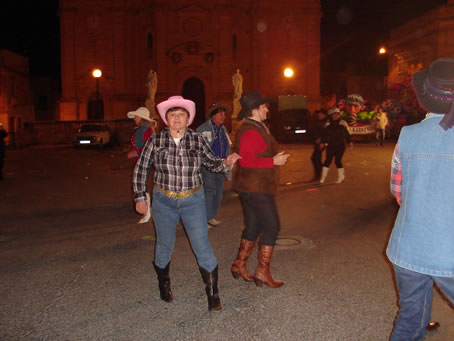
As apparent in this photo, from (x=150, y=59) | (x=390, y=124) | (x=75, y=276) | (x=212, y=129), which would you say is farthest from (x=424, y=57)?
(x=75, y=276)

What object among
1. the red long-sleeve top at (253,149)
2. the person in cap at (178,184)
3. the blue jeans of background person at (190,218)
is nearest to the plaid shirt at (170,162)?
the person in cap at (178,184)

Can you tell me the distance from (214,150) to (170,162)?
340 cm

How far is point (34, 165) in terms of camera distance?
63.0 feet

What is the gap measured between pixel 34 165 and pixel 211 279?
660 inches

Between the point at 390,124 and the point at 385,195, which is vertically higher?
the point at 390,124

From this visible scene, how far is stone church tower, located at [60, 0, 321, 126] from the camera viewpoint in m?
42.5

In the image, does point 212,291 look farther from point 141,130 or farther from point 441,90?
point 141,130

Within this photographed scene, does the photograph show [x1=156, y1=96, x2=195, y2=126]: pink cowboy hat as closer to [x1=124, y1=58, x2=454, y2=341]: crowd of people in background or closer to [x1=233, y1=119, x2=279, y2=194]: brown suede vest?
[x1=124, y1=58, x2=454, y2=341]: crowd of people in background

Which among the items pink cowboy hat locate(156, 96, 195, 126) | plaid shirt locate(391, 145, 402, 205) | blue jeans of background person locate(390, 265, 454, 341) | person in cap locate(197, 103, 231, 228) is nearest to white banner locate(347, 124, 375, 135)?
person in cap locate(197, 103, 231, 228)

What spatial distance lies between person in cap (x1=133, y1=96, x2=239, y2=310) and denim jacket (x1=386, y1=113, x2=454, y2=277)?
204cm

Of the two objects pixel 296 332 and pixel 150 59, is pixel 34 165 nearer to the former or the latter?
pixel 296 332

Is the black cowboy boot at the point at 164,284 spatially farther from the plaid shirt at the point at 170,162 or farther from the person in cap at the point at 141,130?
the person in cap at the point at 141,130

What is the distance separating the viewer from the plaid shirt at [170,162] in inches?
171

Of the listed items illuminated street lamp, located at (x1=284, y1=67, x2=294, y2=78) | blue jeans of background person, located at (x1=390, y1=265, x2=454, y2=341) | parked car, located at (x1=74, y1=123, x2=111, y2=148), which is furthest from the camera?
illuminated street lamp, located at (x1=284, y1=67, x2=294, y2=78)
